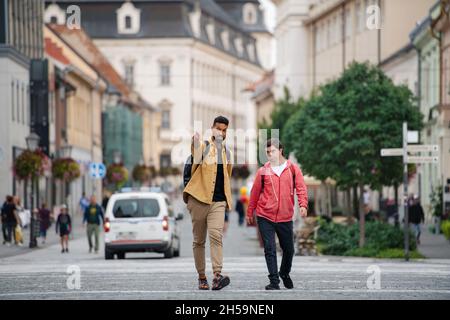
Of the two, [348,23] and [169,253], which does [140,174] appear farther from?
[169,253]

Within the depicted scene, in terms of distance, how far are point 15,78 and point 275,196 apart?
44437mm

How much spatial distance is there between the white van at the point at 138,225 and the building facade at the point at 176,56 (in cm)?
11024

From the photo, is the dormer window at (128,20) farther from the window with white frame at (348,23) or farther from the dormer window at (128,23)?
the window with white frame at (348,23)

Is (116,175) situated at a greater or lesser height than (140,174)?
greater

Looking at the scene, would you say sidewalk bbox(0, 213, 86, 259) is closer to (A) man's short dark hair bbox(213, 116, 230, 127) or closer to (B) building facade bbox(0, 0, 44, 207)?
(B) building facade bbox(0, 0, 44, 207)

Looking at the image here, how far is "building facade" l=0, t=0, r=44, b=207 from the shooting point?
58.9 metres

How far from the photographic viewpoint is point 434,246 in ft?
133

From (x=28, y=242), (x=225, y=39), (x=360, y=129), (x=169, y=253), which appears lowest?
(x=28, y=242)

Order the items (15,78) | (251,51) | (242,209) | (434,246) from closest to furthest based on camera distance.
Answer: (434,246), (15,78), (242,209), (251,51)

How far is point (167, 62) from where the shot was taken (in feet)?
554

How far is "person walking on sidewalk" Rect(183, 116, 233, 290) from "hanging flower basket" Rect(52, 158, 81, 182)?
41.0m

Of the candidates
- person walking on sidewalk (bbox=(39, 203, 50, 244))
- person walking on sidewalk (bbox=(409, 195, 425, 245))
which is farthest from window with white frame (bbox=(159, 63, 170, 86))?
person walking on sidewalk (bbox=(409, 195, 425, 245))

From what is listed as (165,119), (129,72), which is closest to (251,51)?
(165,119)

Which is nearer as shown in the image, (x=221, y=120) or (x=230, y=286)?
(x=221, y=120)
